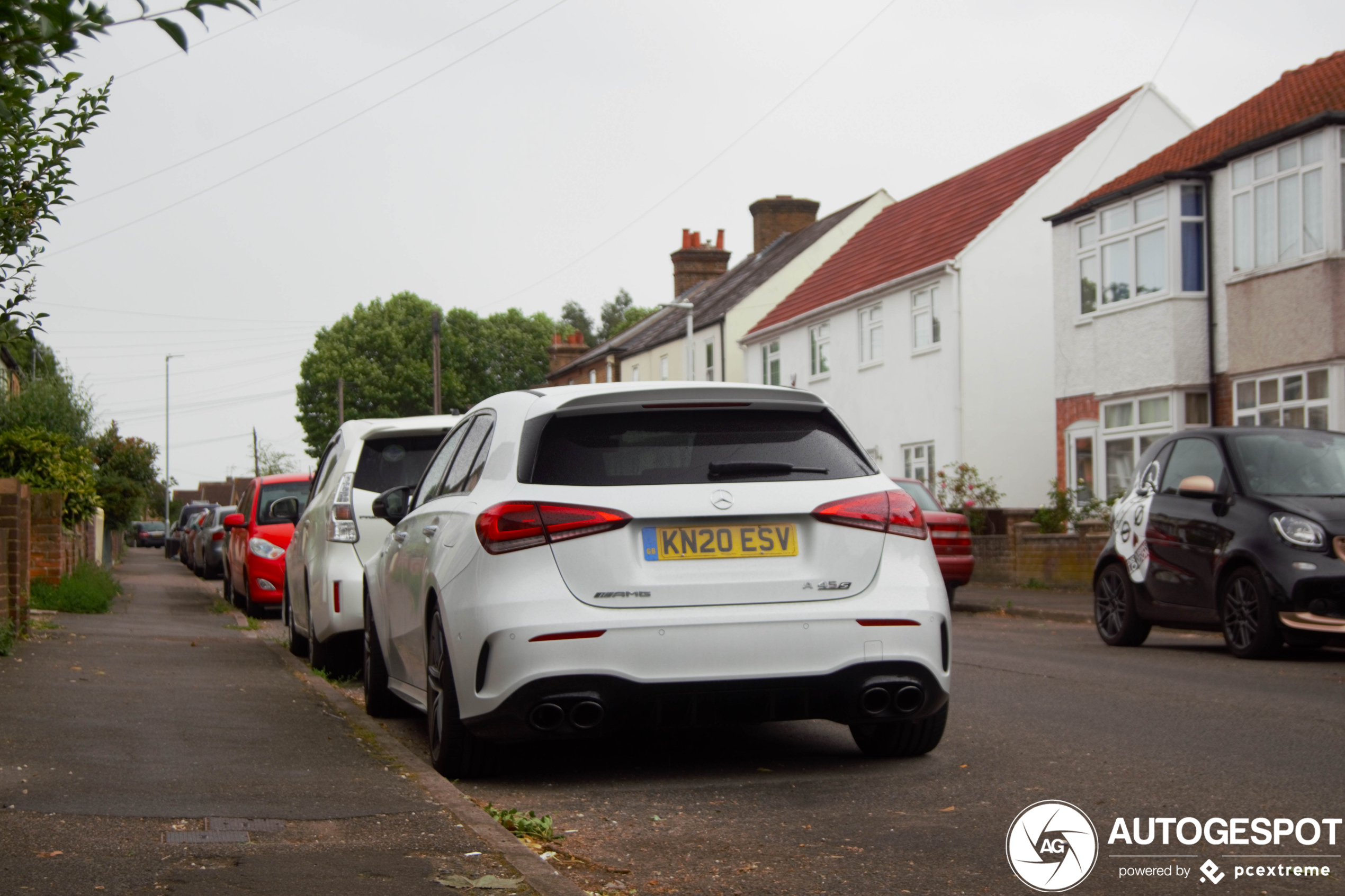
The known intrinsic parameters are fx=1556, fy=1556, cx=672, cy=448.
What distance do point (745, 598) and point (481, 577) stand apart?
3.46 ft

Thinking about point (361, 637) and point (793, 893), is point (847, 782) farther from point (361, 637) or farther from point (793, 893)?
point (361, 637)

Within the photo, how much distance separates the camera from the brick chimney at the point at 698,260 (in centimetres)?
5909

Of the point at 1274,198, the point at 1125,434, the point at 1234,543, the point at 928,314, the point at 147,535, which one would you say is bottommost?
the point at 147,535

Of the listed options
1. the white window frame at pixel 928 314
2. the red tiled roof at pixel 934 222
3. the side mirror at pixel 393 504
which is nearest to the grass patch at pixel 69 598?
the side mirror at pixel 393 504

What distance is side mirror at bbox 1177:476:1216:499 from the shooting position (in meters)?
12.4

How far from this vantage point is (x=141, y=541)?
288ft

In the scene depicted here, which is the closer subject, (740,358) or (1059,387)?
(1059,387)

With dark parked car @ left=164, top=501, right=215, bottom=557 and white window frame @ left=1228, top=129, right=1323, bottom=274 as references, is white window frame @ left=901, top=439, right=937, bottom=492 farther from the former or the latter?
dark parked car @ left=164, top=501, right=215, bottom=557

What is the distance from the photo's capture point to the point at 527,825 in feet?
Result: 18.0

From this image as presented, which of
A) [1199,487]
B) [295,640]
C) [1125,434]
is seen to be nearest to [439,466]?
[295,640]

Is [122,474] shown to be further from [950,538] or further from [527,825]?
[527,825]

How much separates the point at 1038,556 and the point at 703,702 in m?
19.6

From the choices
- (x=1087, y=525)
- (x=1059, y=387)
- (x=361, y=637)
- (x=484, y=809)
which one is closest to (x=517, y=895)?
(x=484, y=809)

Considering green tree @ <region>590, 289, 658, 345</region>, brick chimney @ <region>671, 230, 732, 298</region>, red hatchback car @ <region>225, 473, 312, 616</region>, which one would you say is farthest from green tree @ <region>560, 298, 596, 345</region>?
red hatchback car @ <region>225, 473, 312, 616</region>
